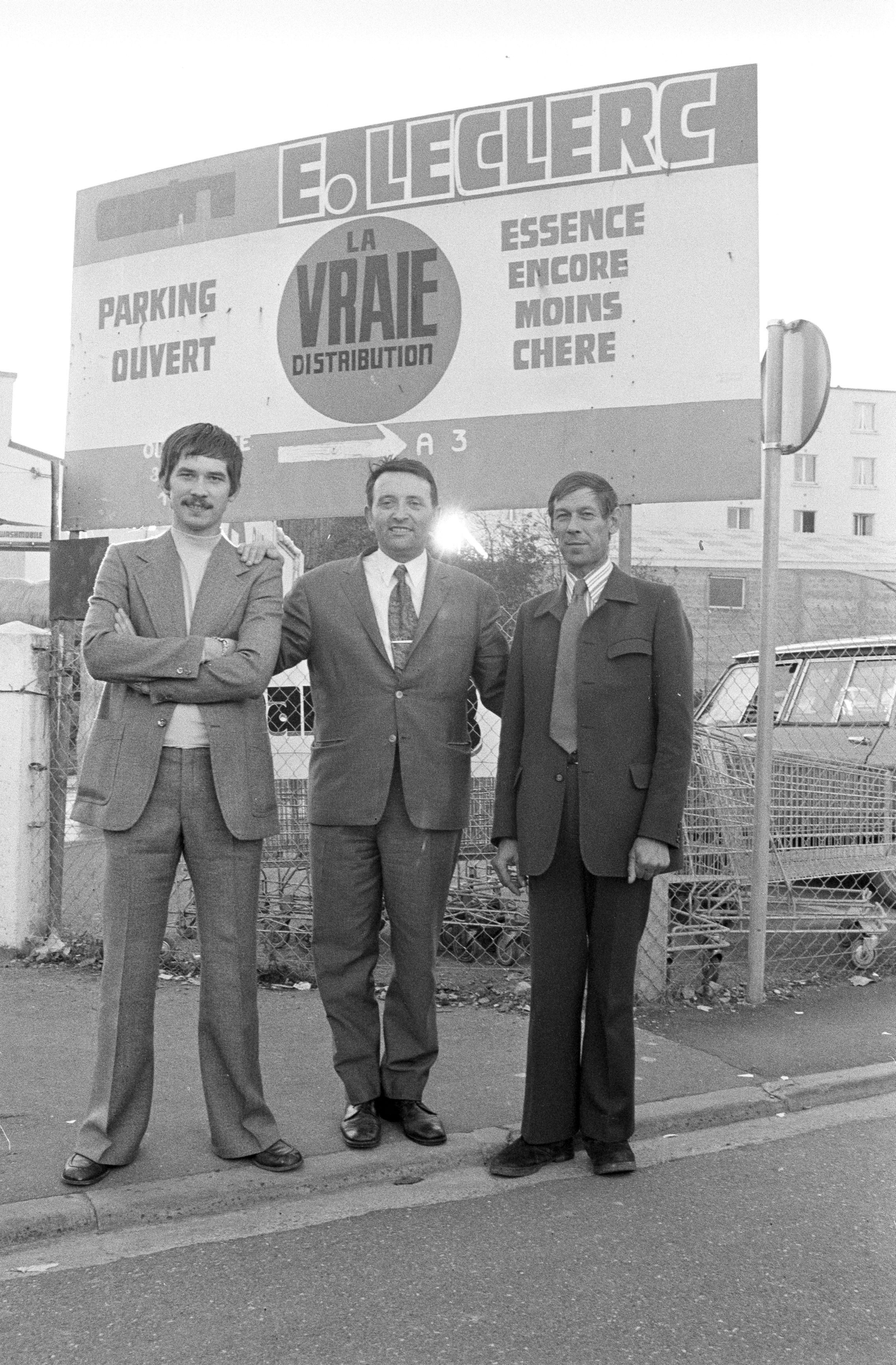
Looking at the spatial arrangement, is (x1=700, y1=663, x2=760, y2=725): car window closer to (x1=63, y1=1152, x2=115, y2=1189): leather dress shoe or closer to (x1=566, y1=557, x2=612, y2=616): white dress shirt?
(x1=566, y1=557, x2=612, y2=616): white dress shirt

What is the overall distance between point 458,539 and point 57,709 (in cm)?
323

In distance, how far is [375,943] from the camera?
4160 mm

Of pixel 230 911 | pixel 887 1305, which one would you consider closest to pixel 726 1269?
pixel 887 1305

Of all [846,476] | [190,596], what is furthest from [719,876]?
[846,476]

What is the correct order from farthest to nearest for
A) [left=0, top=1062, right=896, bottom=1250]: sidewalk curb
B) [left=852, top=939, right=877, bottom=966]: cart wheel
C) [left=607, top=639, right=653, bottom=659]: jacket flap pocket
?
[left=852, top=939, right=877, bottom=966]: cart wheel < [left=607, top=639, right=653, bottom=659]: jacket flap pocket < [left=0, top=1062, right=896, bottom=1250]: sidewalk curb

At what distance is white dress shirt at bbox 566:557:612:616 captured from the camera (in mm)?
4035

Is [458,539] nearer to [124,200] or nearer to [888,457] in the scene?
[124,200]

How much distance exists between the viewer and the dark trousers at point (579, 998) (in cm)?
389

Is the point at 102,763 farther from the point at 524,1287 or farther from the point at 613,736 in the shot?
the point at 524,1287

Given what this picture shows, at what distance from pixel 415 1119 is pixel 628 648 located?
5.45ft

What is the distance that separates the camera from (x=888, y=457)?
5541 cm

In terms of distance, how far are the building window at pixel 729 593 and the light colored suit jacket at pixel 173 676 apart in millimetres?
32832

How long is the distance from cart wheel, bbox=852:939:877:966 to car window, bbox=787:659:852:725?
1.76 metres

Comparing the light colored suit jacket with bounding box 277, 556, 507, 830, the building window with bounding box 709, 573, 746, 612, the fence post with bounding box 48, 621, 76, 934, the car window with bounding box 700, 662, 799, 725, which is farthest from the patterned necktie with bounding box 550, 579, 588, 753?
the building window with bounding box 709, 573, 746, 612
